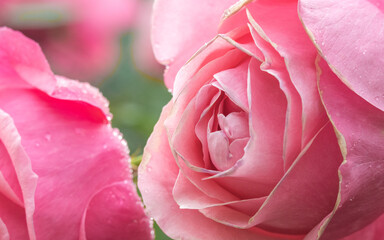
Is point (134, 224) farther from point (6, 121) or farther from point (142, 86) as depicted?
point (142, 86)

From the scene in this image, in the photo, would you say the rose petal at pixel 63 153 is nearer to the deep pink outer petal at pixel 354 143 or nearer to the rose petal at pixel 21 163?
the rose petal at pixel 21 163

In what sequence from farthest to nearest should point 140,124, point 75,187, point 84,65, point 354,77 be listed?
point 84,65 < point 140,124 < point 75,187 < point 354,77

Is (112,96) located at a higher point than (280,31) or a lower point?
lower

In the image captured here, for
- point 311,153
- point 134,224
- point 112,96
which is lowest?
point 112,96

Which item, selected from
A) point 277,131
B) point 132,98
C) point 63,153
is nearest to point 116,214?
point 63,153

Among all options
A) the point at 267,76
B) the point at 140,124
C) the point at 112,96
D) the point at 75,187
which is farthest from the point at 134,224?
the point at 112,96

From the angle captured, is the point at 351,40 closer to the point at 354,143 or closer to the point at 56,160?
the point at 354,143

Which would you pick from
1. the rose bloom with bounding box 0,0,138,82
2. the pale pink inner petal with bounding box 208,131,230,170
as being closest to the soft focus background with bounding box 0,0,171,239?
the rose bloom with bounding box 0,0,138,82
